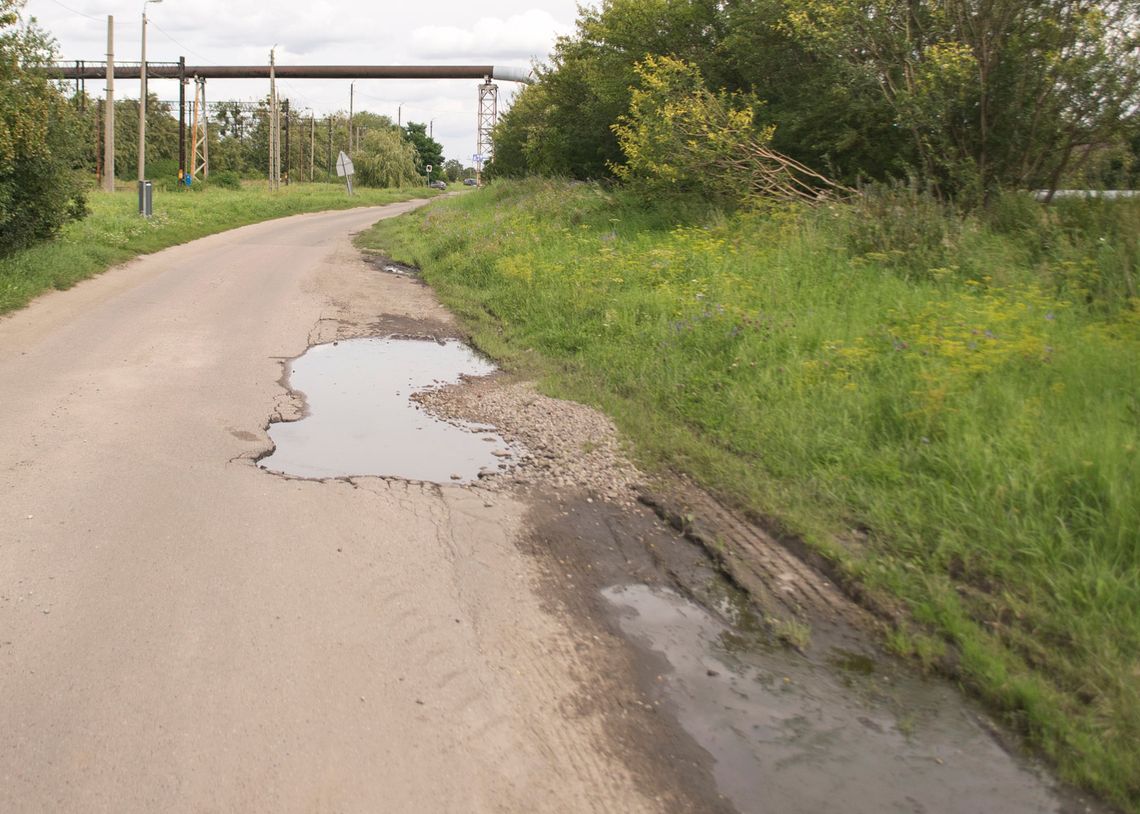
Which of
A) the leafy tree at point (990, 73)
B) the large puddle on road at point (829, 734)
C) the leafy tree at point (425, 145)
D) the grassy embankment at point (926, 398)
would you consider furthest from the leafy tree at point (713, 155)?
the leafy tree at point (425, 145)

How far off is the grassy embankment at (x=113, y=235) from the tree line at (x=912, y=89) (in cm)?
982

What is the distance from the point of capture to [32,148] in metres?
14.0

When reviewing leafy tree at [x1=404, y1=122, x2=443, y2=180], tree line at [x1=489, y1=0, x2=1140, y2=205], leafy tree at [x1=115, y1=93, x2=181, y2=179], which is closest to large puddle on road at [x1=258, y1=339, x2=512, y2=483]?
tree line at [x1=489, y1=0, x2=1140, y2=205]

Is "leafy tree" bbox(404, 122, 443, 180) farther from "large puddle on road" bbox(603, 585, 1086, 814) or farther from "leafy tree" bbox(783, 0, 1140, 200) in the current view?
"large puddle on road" bbox(603, 585, 1086, 814)

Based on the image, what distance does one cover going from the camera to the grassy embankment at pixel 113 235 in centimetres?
1380

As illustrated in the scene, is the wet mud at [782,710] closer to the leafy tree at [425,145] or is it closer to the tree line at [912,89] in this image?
the tree line at [912,89]

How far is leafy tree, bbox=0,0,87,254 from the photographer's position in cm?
1328

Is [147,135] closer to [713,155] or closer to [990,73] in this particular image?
[713,155]

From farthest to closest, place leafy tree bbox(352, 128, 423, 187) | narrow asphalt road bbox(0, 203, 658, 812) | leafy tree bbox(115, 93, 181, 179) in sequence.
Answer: leafy tree bbox(352, 128, 423, 187) < leafy tree bbox(115, 93, 181, 179) < narrow asphalt road bbox(0, 203, 658, 812)

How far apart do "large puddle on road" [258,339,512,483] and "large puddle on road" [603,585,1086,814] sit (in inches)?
104

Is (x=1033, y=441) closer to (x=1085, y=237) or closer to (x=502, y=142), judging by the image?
(x=1085, y=237)

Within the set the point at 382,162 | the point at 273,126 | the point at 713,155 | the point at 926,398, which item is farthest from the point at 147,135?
the point at 926,398

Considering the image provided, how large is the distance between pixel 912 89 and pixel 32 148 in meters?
12.7

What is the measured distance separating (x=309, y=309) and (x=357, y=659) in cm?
1005
